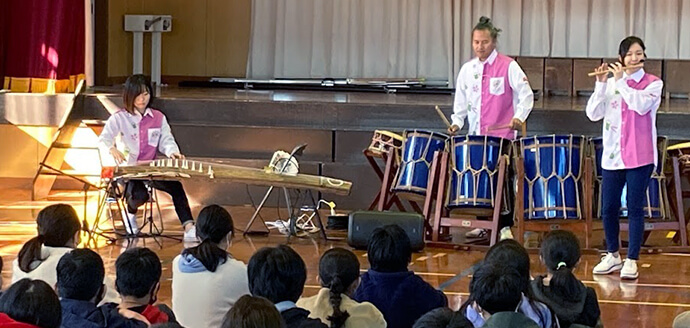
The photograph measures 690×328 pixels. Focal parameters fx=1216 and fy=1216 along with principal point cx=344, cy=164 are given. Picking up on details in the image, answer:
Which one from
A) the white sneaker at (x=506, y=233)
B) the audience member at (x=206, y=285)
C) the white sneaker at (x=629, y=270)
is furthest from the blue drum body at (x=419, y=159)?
the audience member at (x=206, y=285)

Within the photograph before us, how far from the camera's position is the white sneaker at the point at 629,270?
6463 mm

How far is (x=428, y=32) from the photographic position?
39.4ft

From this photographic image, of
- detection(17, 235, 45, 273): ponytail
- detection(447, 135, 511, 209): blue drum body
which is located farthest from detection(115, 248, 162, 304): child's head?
detection(447, 135, 511, 209): blue drum body

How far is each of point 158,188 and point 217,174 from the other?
0.42 m

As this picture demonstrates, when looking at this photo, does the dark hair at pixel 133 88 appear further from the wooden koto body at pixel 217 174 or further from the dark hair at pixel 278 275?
the dark hair at pixel 278 275

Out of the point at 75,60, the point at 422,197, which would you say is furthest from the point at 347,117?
the point at 75,60

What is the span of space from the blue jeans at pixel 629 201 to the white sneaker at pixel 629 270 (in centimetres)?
5

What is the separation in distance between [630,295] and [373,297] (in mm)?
2416

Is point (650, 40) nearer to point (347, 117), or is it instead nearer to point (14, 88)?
point (347, 117)

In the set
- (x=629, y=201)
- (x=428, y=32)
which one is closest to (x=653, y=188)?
(x=629, y=201)

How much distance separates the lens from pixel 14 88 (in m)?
9.92

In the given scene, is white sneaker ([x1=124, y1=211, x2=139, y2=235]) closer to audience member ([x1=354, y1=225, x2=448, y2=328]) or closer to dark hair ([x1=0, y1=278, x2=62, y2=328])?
audience member ([x1=354, y1=225, x2=448, y2=328])

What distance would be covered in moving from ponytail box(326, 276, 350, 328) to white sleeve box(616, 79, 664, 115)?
312 centimetres

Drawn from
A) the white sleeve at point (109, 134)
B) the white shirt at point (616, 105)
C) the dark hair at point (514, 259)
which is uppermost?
the white shirt at point (616, 105)
